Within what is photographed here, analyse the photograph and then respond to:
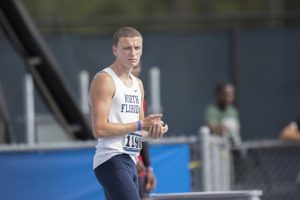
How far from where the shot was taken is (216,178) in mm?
9859

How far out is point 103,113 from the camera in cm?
662

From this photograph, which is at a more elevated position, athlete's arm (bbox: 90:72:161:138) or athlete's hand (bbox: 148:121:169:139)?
athlete's arm (bbox: 90:72:161:138)

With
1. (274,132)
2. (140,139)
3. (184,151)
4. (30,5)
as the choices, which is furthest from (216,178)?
(30,5)

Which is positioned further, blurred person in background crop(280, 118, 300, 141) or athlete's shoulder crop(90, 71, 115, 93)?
blurred person in background crop(280, 118, 300, 141)

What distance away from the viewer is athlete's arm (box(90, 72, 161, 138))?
21.7ft

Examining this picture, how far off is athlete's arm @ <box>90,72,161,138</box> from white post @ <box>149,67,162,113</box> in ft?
24.7

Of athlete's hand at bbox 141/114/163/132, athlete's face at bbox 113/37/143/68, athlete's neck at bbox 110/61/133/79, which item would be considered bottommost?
athlete's hand at bbox 141/114/163/132

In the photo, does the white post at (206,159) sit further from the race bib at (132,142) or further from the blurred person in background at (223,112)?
the blurred person in background at (223,112)

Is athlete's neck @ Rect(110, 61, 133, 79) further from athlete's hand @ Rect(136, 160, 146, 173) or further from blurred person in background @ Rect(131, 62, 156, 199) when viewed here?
blurred person in background @ Rect(131, 62, 156, 199)

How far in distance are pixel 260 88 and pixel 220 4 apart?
22154 mm

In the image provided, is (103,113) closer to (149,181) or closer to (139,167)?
(139,167)

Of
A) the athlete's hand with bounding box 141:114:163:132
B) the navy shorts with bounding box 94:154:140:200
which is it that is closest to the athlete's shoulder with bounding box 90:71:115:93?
the athlete's hand with bounding box 141:114:163:132

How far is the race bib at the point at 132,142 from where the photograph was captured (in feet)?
22.4

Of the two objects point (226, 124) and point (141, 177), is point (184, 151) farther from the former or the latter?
point (226, 124)
